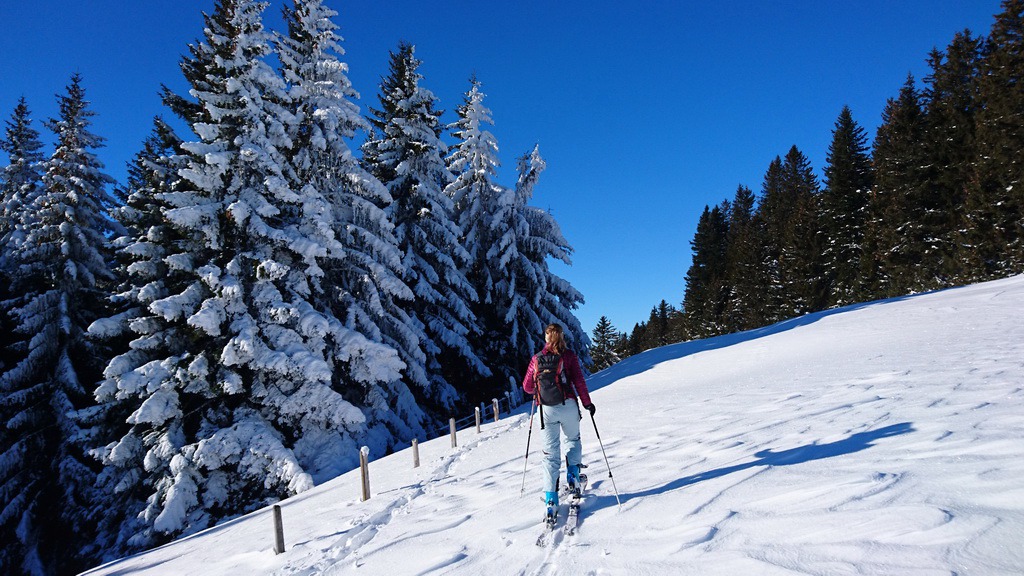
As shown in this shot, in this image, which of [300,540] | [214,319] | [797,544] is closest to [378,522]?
[300,540]

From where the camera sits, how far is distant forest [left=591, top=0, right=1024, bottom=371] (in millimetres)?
22344

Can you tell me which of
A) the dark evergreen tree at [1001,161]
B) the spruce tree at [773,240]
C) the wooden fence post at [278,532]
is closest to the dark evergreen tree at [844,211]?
the spruce tree at [773,240]

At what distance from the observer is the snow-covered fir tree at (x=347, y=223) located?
632 inches

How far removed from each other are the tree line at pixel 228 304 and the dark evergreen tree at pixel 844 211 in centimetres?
2884

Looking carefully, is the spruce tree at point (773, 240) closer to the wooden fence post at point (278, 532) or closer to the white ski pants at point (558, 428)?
the white ski pants at point (558, 428)

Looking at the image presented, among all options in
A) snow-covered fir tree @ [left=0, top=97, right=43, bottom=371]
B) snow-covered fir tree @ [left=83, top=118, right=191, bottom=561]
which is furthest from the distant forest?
snow-covered fir tree @ [left=0, top=97, right=43, bottom=371]

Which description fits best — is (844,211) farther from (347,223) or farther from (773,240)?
(347,223)

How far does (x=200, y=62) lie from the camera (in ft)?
49.6

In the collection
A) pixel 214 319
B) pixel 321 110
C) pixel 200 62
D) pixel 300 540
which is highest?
pixel 200 62

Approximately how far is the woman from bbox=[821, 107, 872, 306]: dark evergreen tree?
3836 centimetres

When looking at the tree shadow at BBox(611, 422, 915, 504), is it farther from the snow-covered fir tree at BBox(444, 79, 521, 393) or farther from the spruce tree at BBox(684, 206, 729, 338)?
the spruce tree at BBox(684, 206, 729, 338)

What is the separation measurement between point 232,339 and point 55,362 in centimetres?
1104

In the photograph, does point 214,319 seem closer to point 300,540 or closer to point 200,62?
point 300,540

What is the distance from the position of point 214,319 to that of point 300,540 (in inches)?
305
